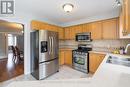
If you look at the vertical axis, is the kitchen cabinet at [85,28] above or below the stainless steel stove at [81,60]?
above

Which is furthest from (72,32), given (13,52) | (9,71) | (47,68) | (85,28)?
(13,52)

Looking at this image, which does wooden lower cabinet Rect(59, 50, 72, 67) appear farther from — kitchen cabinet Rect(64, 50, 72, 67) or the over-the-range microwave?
the over-the-range microwave

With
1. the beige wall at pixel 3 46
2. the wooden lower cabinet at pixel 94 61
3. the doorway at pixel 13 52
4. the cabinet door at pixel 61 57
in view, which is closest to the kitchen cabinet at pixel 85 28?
the wooden lower cabinet at pixel 94 61

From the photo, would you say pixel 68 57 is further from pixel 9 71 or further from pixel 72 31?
pixel 9 71

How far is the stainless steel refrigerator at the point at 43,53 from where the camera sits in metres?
3.31

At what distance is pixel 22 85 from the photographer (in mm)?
876

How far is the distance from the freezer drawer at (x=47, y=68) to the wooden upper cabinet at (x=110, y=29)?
2194 mm

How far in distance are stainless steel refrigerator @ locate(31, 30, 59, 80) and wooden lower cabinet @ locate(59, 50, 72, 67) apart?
972 mm

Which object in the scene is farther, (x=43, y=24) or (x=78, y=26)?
(x=78, y=26)

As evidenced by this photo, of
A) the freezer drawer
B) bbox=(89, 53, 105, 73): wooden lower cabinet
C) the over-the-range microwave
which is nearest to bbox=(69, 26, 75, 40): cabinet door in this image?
the over-the-range microwave

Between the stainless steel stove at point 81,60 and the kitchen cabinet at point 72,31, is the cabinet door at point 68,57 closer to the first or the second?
the stainless steel stove at point 81,60

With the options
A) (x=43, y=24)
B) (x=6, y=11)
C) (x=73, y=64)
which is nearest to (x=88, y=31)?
(x=73, y=64)

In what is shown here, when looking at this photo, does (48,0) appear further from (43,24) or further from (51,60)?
(51,60)

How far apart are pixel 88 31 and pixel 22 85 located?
12.4 feet
